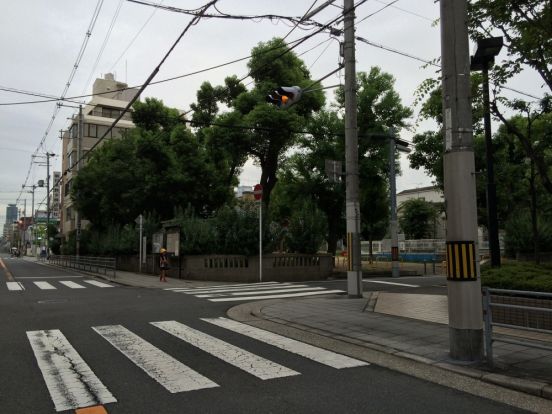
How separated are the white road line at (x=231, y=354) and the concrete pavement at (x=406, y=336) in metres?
1.38

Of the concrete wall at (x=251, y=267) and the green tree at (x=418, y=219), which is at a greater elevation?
the green tree at (x=418, y=219)

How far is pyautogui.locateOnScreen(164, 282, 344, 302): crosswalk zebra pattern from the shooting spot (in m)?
14.1

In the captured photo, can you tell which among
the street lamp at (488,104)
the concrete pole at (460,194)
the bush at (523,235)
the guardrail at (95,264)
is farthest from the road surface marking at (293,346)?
the bush at (523,235)

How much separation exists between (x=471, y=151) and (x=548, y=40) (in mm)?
4181

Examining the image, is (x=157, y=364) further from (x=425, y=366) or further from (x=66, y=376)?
(x=425, y=366)

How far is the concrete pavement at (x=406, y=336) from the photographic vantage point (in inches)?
205

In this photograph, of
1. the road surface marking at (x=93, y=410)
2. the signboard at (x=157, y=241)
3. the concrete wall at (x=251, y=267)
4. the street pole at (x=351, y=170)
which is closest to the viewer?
the road surface marking at (x=93, y=410)

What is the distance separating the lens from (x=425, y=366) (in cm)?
599

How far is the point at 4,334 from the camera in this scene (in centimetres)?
810

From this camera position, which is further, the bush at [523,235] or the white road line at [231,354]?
the bush at [523,235]

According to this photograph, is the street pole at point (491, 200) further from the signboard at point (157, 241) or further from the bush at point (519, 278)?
the signboard at point (157, 241)

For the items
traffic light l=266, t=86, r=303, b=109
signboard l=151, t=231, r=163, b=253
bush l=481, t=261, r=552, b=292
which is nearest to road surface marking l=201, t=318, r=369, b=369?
bush l=481, t=261, r=552, b=292

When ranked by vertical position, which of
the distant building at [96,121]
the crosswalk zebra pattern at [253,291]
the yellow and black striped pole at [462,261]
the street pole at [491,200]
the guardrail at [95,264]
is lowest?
the crosswalk zebra pattern at [253,291]

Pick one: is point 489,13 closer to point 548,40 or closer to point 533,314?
point 548,40
